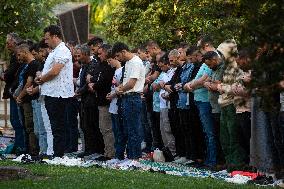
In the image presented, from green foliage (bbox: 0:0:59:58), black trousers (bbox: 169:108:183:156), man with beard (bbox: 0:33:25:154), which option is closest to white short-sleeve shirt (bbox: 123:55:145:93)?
black trousers (bbox: 169:108:183:156)

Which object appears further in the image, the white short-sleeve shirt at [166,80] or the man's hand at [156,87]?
the man's hand at [156,87]

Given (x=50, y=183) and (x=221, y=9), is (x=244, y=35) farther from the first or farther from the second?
(x=50, y=183)

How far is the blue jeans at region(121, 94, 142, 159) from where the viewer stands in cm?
1758

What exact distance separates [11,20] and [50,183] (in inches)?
679

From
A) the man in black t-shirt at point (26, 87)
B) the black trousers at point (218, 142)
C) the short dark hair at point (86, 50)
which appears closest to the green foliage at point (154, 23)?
the short dark hair at point (86, 50)

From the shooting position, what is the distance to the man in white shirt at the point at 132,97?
17.5 m

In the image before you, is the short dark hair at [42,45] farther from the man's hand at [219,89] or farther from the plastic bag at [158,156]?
the man's hand at [219,89]

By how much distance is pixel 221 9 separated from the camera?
10.6 m

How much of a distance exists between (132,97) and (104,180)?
15.9 ft

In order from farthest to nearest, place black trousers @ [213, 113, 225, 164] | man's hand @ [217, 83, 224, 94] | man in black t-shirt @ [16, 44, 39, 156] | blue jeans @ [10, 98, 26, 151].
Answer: blue jeans @ [10, 98, 26, 151]
man in black t-shirt @ [16, 44, 39, 156]
black trousers @ [213, 113, 225, 164]
man's hand @ [217, 83, 224, 94]

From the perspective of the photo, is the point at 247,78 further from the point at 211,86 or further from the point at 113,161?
the point at 113,161

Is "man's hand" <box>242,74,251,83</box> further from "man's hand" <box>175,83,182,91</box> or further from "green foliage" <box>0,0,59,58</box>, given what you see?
"green foliage" <box>0,0,59,58</box>

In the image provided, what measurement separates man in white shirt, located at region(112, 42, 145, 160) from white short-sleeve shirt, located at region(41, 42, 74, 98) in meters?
0.98

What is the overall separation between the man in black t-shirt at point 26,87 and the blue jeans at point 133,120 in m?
2.11
